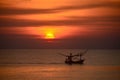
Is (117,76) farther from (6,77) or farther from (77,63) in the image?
(77,63)

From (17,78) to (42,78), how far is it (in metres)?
3.31

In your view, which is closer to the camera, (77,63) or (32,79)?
(32,79)

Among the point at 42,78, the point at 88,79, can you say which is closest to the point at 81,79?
the point at 88,79

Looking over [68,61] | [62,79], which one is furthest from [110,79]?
[68,61]

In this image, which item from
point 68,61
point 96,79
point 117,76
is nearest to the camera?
point 96,79

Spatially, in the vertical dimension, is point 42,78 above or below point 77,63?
below

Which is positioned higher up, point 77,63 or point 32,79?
point 77,63

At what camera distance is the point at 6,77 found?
51.4 m

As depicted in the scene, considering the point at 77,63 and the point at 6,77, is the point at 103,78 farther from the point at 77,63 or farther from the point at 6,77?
the point at 77,63

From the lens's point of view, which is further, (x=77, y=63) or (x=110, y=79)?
(x=77, y=63)

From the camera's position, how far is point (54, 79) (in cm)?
4953

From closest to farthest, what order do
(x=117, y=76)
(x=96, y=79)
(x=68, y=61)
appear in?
(x=96, y=79), (x=117, y=76), (x=68, y=61)

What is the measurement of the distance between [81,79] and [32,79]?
639 cm

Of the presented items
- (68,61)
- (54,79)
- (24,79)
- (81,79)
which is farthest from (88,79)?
(68,61)
